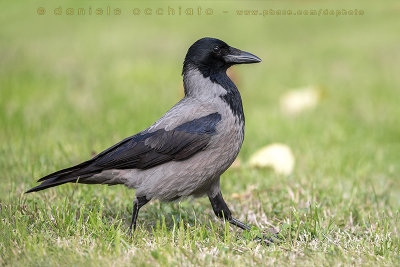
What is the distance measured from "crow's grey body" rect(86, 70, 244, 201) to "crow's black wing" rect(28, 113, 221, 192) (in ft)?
0.13

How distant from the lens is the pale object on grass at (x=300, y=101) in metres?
8.32

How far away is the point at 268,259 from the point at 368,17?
474 inches

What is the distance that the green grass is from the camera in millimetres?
3824

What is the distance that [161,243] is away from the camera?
3.81 m

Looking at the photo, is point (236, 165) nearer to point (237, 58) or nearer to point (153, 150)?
point (237, 58)

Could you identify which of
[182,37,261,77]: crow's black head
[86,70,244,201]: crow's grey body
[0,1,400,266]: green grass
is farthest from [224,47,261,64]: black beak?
[0,1,400,266]: green grass

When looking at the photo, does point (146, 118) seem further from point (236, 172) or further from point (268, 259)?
point (268, 259)

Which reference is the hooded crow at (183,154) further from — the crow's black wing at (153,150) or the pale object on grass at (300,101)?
the pale object on grass at (300,101)

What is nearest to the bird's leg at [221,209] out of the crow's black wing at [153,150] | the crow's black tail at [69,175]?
the crow's black wing at [153,150]

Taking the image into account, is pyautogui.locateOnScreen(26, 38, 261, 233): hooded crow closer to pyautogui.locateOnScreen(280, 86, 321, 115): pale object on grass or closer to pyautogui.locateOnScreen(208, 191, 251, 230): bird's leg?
pyautogui.locateOnScreen(208, 191, 251, 230): bird's leg

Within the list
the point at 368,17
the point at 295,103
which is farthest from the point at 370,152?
the point at 368,17

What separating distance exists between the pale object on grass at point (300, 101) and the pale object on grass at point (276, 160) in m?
2.11

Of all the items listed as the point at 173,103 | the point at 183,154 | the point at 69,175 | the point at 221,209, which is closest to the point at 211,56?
the point at 183,154

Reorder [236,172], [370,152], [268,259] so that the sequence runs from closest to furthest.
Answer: [268,259] → [236,172] → [370,152]
